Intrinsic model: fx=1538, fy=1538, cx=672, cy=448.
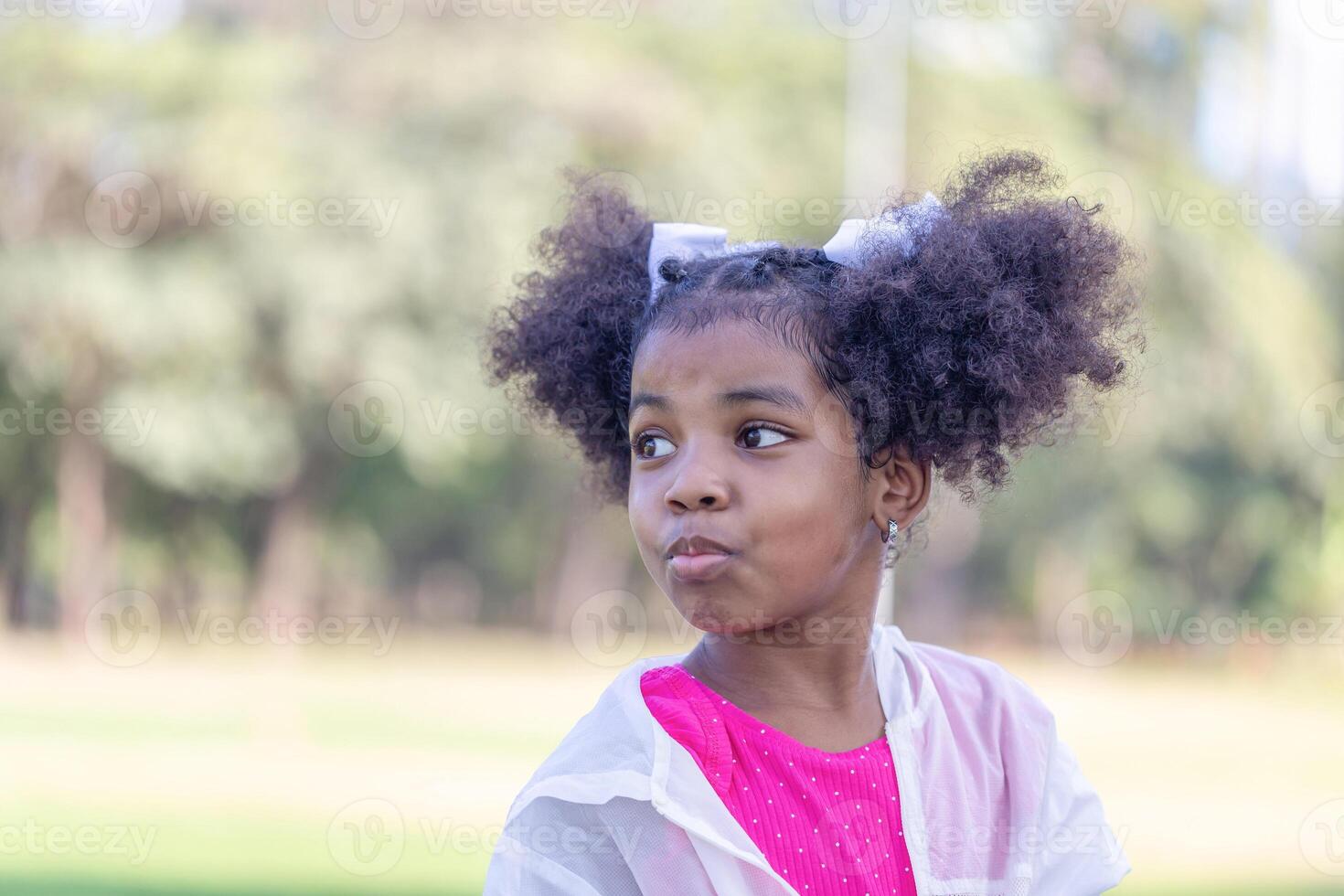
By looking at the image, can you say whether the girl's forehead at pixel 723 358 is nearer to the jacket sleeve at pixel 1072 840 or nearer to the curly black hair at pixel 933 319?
the curly black hair at pixel 933 319

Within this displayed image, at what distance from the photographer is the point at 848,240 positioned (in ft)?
9.15

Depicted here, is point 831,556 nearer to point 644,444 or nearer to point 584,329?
point 644,444

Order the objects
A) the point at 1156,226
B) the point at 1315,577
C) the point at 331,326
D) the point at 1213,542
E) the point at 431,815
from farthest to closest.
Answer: the point at 1213,542 → the point at 1315,577 → the point at 1156,226 → the point at 331,326 → the point at 431,815

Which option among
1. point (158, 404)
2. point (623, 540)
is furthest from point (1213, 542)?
point (158, 404)

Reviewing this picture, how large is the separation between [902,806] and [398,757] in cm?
1305

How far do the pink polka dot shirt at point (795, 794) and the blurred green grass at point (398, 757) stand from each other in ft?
5.88

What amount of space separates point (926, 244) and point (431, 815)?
858 centimetres

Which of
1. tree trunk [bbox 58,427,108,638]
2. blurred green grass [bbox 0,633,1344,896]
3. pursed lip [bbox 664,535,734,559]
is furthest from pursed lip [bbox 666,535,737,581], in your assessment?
tree trunk [bbox 58,427,108,638]

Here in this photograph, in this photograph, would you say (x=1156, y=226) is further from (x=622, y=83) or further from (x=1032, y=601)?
(x=1032, y=601)

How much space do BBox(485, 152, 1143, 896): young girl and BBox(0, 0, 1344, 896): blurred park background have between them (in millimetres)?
12609

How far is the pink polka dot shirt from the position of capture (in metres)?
2.39

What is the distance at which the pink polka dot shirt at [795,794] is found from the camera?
94.3 inches

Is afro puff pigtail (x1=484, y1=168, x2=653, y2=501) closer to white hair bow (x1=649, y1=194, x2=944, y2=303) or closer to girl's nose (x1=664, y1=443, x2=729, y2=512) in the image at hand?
white hair bow (x1=649, y1=194, x2=944, y2=303)

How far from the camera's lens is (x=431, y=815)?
10547mm
